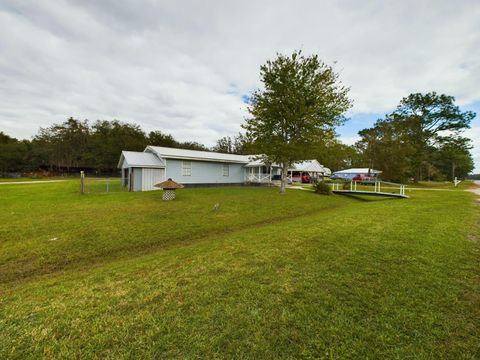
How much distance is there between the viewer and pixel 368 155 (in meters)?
33.3

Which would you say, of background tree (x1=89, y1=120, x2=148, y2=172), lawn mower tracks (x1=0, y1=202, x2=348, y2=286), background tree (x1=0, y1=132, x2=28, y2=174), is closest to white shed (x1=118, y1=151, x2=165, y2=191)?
lawn mower tracks (x1=0, y1=202, x2=348, y2=286)

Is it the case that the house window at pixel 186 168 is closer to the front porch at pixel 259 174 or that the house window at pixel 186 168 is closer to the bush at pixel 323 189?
the front porch at pixel 259 174

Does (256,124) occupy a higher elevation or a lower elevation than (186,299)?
higher

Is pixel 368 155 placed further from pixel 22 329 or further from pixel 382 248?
pixel 22 329

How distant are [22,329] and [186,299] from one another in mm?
1841

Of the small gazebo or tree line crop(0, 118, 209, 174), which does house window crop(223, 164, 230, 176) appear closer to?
the small gazebo

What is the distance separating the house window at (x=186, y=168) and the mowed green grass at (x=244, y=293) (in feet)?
40.5

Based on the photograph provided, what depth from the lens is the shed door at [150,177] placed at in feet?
53.7

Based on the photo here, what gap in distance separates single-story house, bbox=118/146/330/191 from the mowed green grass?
963 cm

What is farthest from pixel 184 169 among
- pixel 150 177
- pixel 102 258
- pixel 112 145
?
pixel 112 145

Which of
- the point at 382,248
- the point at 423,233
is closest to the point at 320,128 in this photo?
the point at 423,233

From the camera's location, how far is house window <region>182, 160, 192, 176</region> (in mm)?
18953

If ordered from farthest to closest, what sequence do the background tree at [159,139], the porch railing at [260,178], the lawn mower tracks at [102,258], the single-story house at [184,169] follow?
the background tree at [159,139], the porch railing at [260,178], the single-story house at [184,169], the lawn mower tracks at [102,258]

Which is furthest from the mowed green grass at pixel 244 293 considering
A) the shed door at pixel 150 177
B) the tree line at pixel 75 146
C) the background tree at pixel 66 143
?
the background tree at pixel 66 143
